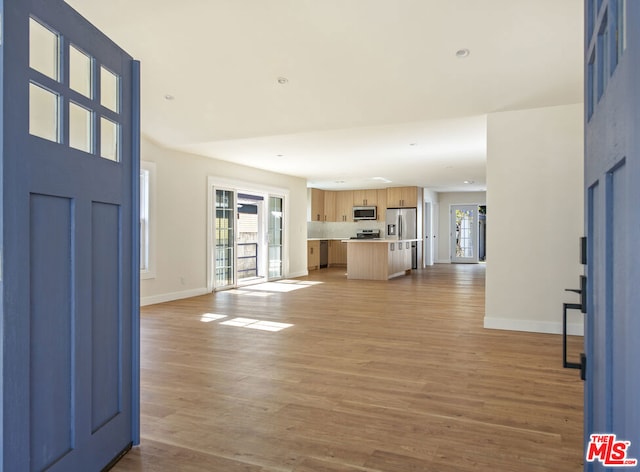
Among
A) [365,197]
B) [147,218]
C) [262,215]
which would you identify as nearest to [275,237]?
[262,215]

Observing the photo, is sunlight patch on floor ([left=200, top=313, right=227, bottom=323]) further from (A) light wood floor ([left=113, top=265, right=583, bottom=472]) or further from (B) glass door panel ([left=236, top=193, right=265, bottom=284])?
(B) glass door panel ([left=236, top=193, right=265, bottom=284])

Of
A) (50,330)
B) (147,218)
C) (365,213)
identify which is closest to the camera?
(50,330)

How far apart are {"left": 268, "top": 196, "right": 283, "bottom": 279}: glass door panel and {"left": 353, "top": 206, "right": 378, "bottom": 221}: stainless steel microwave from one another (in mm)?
3918

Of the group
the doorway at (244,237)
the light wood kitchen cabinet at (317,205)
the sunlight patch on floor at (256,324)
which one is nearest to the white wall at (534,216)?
the sunlight patch on floor at (256,324)

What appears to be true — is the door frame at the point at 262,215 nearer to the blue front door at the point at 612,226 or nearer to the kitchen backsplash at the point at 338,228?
the kitchen backsplash at the point at 338,228

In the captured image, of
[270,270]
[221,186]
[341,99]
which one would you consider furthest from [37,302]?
[270,270]

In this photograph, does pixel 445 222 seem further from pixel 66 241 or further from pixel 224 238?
pixel 66 241

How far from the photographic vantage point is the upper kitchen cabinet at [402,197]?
12672 millimetres

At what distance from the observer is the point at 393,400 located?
9.00 feet

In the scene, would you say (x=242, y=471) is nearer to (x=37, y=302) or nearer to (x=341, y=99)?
(x=37, y=302)

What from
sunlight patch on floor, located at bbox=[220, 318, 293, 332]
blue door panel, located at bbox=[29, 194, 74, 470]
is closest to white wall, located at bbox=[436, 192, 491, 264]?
sunlight patch on floor, located at bbox=[220, 318, 293, 332]

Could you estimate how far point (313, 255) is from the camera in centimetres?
1273

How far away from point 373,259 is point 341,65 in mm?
6397

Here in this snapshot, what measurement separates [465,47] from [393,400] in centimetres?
306
